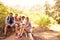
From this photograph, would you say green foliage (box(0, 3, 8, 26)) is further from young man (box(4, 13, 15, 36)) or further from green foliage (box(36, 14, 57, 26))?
green foliage (box(36, 14, 57, 26))

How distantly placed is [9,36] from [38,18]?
687mm

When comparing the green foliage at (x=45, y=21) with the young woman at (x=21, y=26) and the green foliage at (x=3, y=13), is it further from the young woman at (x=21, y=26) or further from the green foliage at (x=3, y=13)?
the green foliage at (x=3, y=13)

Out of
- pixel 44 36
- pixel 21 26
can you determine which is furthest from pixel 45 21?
pixel 21 26

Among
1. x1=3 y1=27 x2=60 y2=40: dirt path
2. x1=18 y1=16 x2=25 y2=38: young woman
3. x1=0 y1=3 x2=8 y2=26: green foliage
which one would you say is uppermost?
x1=0 y1=3 x2=8 y2=26: green foliage

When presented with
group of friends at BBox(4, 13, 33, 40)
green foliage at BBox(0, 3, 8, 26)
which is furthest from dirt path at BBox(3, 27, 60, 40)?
green foliage at BBox(0, 3, 8, 26)

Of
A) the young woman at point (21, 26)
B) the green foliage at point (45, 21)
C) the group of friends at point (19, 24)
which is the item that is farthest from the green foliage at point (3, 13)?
the green foliage at point (45, 21)

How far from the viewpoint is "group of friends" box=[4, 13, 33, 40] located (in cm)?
387

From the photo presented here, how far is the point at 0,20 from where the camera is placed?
153 inches

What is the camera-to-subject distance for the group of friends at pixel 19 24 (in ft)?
12.7

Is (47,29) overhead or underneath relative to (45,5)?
underneath

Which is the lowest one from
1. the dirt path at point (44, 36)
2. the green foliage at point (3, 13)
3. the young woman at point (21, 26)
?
the dirt path at point (44, 36)

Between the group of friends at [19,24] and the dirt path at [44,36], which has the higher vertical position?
the group of friends at [19,24]

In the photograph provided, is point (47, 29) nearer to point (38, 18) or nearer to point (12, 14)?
point (38, 18)

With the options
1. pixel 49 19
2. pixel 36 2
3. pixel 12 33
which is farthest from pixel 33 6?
pixel 12 33
